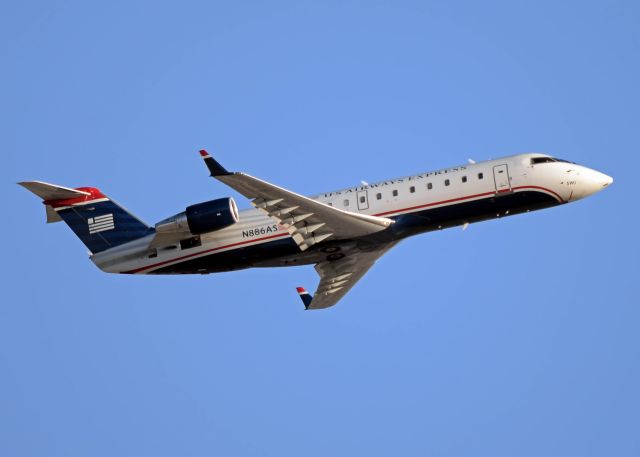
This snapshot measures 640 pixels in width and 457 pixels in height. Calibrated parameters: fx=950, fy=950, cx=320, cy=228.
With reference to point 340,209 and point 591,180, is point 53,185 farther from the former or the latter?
point 591,180

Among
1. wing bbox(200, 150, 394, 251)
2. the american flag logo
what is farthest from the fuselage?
the american flag logo

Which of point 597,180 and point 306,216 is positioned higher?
point 597,180

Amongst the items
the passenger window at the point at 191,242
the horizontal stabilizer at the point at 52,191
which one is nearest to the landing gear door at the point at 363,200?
the passenger window at the point at 191,242

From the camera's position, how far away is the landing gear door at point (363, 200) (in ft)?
112

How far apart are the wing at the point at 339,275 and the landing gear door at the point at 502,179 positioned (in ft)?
14.8

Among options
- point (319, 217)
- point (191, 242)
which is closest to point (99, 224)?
point (191, 242)

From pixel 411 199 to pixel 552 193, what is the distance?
5063mm

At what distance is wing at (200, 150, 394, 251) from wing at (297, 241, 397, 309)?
2.42 m

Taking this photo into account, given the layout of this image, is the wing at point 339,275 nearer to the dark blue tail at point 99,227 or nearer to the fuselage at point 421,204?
the fuselage at point 421,204

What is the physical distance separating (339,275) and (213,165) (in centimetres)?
1055

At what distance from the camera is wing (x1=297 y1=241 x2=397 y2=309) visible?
36794 millimetres

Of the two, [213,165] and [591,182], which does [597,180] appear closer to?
[591,182]

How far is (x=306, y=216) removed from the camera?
32969 mm

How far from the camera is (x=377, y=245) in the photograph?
35156 millimetres
